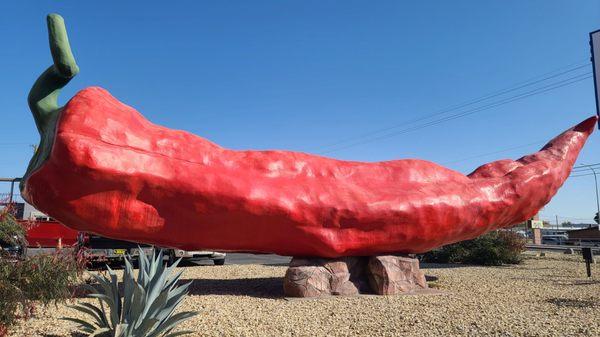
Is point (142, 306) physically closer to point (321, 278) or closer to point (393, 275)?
point (321, 278)

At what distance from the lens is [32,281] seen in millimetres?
4262

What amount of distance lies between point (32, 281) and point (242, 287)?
411 cm

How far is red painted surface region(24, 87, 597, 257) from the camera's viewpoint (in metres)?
5.12

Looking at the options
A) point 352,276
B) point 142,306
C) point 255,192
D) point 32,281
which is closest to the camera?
point 142,306

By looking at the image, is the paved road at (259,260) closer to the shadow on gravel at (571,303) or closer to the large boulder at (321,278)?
the large boulder at (321,278)

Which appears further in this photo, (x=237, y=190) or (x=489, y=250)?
(x=489, y=250)

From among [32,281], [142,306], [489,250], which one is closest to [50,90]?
[32,281]

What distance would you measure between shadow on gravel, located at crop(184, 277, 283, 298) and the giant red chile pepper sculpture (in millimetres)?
1006

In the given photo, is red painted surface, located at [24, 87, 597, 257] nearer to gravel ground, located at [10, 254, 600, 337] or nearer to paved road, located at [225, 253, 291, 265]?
gravel ground, located at [10, 254, 600, 337]

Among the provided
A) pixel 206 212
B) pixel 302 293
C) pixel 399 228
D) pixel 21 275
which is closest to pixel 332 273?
pixel 302 293

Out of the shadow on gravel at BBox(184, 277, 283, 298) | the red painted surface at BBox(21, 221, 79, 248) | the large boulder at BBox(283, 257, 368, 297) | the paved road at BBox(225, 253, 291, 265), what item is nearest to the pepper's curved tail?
the large boulder at BBox(283, 257, 368, 297)

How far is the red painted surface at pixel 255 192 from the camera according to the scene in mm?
5121

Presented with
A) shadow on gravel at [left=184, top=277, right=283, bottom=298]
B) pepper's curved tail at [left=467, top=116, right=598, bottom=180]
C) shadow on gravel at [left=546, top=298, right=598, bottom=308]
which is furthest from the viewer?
pepper's curved tail at [left=467, top=116, right=598, bottom=180]

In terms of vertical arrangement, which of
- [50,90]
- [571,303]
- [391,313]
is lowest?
[571,303]
